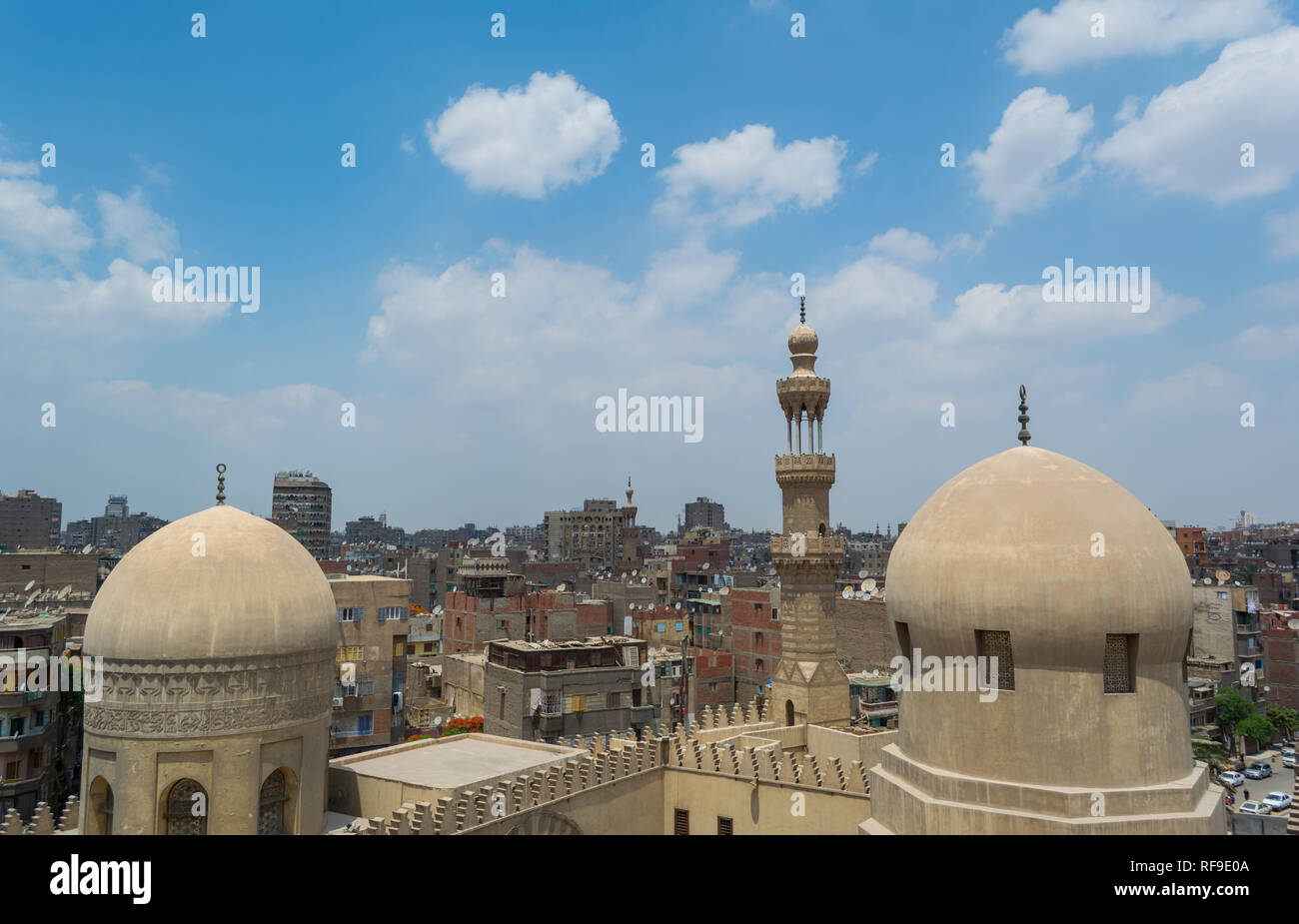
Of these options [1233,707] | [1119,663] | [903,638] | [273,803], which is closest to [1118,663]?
[1119,663]

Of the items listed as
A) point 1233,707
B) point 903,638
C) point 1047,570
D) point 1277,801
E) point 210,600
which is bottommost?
point 1277,801

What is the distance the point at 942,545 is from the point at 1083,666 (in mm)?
2412

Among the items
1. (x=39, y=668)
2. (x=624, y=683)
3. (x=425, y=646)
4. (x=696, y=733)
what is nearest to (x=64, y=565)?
(x=425, y=646)

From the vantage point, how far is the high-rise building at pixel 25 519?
5704 inches

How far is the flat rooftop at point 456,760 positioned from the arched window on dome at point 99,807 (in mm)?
5398

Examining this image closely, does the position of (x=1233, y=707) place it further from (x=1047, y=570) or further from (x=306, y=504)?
(x=306, y=504)

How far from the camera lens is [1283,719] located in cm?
6066

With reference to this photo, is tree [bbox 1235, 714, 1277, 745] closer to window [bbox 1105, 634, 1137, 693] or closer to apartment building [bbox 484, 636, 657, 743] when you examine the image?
apartment building [bbox 484, 636, 657, 743]

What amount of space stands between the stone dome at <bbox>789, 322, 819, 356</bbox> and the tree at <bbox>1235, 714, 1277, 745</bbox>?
4711 cm

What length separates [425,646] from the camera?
75812 millimetres

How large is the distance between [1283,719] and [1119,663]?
62.9 meters

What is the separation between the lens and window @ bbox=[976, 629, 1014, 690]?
40.4 feet

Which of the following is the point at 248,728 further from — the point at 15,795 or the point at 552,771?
the point at 15,795

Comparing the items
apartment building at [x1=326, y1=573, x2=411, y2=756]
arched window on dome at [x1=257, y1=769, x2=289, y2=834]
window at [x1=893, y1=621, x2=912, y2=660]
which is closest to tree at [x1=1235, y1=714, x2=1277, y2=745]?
apartment building at [x1=326, y1=573, x2=411, y2=756]
